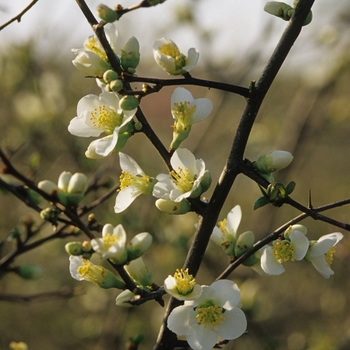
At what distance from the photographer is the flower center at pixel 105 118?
1.30 metres

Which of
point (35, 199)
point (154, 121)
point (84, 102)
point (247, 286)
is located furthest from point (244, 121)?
point (154, 121)

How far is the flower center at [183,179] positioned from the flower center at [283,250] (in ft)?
0.84

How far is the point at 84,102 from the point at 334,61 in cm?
275

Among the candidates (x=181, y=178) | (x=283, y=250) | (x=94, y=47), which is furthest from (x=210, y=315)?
(x=94, y=47)

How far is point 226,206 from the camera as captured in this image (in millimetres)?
4379

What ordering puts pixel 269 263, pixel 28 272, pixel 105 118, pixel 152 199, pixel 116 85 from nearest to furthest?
pixel 116 85
pixel 269 263
pixel 105 118
pixel 28 272
pixel 152 199

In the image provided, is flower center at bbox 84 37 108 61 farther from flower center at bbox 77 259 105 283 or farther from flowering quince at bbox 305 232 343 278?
flowering quince at bbox 305 232 343 278

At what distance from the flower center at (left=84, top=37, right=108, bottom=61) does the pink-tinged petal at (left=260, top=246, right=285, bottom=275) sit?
0.64 m

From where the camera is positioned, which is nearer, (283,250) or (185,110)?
(283,250)

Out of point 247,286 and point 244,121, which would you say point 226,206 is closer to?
point 247,286

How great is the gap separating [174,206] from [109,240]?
178 mm

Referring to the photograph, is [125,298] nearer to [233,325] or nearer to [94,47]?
[233,325]

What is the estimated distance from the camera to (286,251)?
1198 millimetres

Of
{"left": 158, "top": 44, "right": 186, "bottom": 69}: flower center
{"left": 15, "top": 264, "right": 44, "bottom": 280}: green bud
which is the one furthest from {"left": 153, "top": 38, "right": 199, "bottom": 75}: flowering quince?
{"left": 15, "top": 264, "right": 44, "bottom": 280}: green bud
